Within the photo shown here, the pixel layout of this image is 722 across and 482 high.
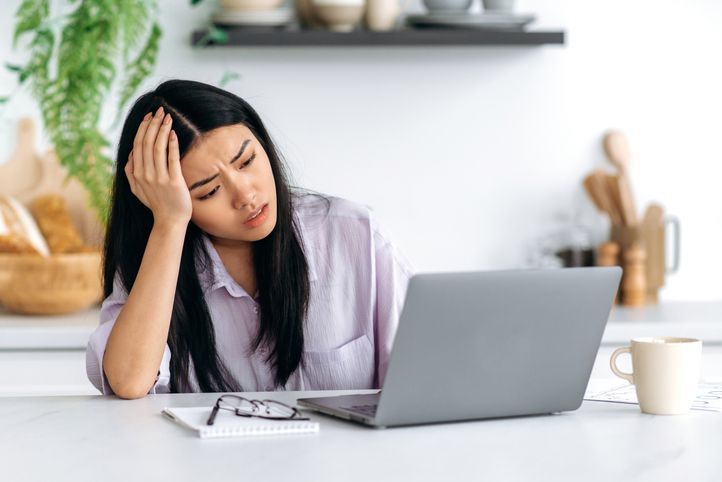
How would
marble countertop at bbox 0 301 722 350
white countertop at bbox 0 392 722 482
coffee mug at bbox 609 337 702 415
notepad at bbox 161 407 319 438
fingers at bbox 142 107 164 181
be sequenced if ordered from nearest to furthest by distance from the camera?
1. white countertop at bbox 0 392 722 482
2. notepad at bbox 161 407 319 438
3. coffee mug at bbox 609 337 702 415
4. fingers at bbox 142 107 164 181
5. marble countertop at bbox 0 301 722 350

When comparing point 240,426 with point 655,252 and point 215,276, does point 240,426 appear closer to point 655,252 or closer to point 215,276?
point 215,276

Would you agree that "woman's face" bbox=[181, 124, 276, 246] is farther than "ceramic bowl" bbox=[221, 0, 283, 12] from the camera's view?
No

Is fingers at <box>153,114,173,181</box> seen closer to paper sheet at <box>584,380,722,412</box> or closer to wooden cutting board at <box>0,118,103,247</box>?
paper sheet at <box>584,380,722,412</box>

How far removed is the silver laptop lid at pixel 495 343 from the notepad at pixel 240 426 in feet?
0.29

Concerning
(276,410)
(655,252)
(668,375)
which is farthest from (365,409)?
(655,252)

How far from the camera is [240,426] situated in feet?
3.79

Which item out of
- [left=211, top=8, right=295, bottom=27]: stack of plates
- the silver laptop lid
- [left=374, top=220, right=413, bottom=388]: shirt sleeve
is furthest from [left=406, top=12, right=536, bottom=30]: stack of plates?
the silver laptop lid

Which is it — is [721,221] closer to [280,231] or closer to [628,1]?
[628,1]

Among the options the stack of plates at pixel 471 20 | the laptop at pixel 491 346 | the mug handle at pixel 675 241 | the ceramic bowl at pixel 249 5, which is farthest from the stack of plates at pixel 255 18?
the laptop at pixel 491 346

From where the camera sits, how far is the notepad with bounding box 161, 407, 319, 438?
1.15 metres

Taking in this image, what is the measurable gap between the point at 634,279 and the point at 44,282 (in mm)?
1565

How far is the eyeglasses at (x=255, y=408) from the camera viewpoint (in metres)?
1.21

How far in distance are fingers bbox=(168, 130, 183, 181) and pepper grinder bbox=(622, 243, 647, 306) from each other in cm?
166

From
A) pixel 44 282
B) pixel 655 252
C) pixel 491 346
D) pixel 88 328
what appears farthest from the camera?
pixel 655 252
